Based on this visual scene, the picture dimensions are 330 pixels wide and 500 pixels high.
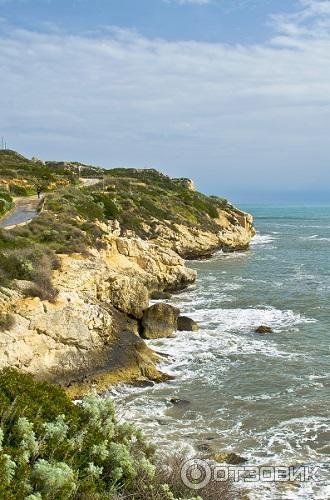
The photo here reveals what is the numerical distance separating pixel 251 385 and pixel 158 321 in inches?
256

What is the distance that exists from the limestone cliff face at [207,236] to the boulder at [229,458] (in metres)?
35.9

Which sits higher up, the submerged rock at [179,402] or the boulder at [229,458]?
the submerged rock at [179,402]

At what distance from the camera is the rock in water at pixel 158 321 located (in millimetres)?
23391

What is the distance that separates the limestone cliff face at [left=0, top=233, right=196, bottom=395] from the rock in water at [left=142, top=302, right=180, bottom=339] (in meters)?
0.41

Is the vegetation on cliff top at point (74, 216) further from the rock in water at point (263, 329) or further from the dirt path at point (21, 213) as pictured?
the rock in water at point (263, 329)

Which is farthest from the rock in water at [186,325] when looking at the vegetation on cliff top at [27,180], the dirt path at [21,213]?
the vegetation on cliff top at [27,180]

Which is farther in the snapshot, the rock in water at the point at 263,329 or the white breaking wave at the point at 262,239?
the white breaking wave at the point at 262,239

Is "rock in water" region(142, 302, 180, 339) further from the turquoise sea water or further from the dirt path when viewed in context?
the dirt path

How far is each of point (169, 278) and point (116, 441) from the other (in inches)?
1024

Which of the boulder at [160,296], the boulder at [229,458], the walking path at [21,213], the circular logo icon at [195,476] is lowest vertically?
the boulder at [229,458]

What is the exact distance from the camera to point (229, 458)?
12984 mm

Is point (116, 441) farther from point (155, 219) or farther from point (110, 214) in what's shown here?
point (155, 219)

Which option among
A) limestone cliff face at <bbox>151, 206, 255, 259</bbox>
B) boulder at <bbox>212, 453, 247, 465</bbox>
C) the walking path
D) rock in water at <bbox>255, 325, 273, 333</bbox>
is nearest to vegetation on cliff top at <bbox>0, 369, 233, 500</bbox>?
boulder at <bbox>212, 453, 247, 465</bbox>

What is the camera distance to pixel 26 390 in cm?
959
